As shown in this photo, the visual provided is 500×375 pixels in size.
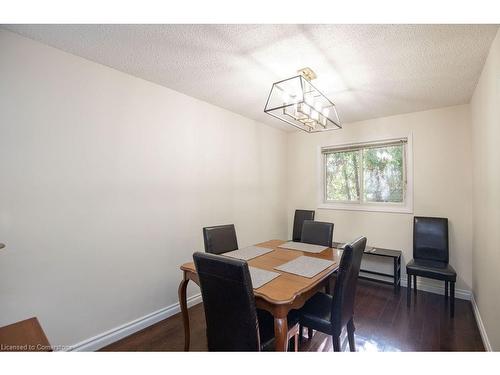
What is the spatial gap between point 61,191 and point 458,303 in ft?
13.8

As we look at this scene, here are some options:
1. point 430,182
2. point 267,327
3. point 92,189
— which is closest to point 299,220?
point 430,182

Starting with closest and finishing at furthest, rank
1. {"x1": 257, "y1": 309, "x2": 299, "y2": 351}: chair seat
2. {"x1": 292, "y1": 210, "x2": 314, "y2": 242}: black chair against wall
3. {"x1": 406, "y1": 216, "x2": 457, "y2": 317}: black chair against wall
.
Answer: {"x1": 257, "y1": 309, "x2": 299, "y2": 351}: chair seat
{"x1": 406, "y1": 216, "x2": 457, "y2": 317}: black chair against wall
{"x1": 292, "y1": 210, "x2": 314, "y2": 242}: black chair against wall

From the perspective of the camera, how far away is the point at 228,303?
128 cm

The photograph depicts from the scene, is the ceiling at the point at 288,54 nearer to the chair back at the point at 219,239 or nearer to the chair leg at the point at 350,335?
the chair back at the point at 219,239

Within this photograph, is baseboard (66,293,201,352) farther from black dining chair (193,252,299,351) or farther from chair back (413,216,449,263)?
chair back (413,216,449,263)

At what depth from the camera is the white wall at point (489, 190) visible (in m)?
1.61

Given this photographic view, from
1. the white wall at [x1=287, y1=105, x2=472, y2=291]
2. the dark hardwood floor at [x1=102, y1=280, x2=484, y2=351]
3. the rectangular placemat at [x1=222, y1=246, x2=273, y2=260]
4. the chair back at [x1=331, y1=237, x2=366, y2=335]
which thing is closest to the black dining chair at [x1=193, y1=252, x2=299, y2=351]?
the chair back at [x1=331, y1=237, x2=366, y2=335]

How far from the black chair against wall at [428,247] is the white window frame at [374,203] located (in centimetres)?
28

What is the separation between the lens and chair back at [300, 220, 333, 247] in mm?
2496

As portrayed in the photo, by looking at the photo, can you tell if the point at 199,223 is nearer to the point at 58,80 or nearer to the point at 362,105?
the point at 58,80
